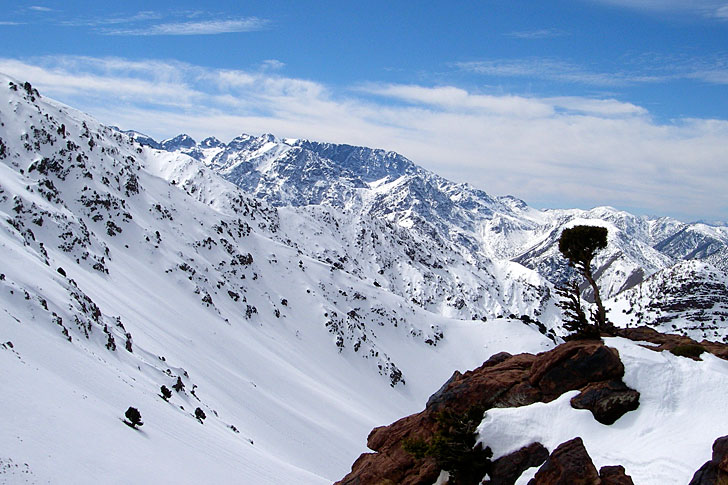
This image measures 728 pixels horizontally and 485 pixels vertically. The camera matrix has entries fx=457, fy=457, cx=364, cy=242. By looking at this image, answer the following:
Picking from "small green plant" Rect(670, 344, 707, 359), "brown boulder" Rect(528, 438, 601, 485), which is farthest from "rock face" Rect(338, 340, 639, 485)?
"small green plant" Rect(670, 344, 707, 359)

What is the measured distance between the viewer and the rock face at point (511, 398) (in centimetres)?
1805

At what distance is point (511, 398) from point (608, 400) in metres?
4.00

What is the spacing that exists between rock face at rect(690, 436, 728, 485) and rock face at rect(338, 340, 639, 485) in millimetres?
4311

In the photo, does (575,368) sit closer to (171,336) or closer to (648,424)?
(648,424)

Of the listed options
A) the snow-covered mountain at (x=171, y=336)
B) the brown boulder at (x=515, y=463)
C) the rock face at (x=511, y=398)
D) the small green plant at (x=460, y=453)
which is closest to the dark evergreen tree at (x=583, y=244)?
the rock face at (x=511, y=398)

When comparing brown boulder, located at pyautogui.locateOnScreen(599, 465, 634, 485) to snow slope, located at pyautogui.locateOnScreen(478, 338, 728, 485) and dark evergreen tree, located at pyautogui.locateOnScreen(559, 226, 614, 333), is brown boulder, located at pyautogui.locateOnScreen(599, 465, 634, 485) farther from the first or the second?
dark evergreen tree, located at pyautogui.locateOnScreen(559, 226, 614, 333)

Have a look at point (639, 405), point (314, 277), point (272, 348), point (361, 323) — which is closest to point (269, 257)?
point (314, 277)

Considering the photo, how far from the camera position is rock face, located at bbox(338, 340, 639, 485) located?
18.0 metres

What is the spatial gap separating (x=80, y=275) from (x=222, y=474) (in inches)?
1848

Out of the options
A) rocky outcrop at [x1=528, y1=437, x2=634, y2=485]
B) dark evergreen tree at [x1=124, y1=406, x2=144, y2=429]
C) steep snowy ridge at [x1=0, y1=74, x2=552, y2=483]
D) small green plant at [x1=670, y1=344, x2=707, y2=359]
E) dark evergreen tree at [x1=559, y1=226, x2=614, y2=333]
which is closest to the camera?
rocky outcrop at [x1=528, y1=437, x2=634, y2=485]

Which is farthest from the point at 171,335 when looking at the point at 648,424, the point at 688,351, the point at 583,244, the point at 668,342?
the point at 688,351

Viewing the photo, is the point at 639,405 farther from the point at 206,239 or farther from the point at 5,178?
the point at 206,239

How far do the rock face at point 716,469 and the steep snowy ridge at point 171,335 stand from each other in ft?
60.9

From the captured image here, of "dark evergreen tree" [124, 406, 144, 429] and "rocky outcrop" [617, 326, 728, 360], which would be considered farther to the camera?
"rocky outcrop" [617, 326, 728, 360]
